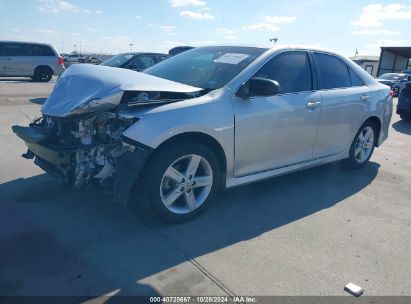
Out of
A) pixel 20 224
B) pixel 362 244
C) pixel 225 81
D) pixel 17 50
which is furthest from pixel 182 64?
pixel 17 50

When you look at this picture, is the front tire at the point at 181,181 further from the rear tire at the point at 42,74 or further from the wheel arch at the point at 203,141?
the rear tire at the point at 42,74

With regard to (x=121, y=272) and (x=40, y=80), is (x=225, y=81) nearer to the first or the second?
(x=121, y=272)

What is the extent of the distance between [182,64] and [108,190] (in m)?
1.92

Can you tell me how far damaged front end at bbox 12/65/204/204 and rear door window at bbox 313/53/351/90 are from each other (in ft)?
6.02

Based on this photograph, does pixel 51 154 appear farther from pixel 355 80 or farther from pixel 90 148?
pixel 355 80

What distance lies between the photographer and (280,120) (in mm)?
4004

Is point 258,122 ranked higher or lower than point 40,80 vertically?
higher

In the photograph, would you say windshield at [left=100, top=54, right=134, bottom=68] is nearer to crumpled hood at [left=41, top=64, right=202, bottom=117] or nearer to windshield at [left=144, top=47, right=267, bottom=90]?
windshield at [left=144, top=47, right=267, bottom=90]

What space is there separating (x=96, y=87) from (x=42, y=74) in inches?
646

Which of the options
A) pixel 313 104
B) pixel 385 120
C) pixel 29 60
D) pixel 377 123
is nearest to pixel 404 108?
pixel 385 120

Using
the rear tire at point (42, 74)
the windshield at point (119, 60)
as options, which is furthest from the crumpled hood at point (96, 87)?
the rear tire at point (42, 74)

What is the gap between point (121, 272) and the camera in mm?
2770

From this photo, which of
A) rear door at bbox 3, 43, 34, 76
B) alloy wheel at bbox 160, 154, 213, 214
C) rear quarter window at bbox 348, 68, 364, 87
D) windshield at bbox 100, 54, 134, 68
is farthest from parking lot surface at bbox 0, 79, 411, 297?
rear door at bbox 3, 43, 34, 76

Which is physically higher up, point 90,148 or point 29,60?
point 90,148
